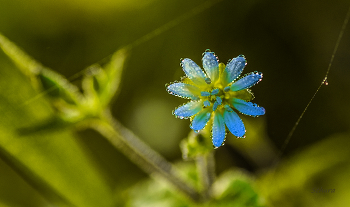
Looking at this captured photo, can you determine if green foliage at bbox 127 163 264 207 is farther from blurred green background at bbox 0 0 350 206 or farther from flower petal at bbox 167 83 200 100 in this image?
flower petal at bbox 167 83 200 100

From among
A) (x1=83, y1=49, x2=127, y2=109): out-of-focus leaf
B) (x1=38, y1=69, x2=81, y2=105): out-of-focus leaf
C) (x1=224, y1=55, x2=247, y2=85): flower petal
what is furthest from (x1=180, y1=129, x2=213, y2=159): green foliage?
(x1=38, y1=69, x2=81, y2=105): out-of-focus leaf

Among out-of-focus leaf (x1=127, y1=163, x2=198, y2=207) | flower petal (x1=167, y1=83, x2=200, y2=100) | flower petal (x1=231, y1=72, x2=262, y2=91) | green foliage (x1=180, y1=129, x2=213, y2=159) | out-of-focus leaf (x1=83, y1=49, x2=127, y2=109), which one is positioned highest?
out-of-focus leaf (x1=83, y1=49, x2=127, y2=109)

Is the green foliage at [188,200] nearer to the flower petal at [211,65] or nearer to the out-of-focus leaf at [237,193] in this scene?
the out-of-focus leaf at [237,193]

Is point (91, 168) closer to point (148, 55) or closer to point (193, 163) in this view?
point (193, 163)

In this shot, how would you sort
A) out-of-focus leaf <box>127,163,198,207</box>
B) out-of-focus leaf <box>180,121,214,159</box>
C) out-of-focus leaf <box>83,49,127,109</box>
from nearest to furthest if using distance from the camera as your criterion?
out-of-focus leaf <box>180,121,214,159</box>, out-of-focus leaf <box>83,49,127,109</box>, out-of-focus leaf <box>127,163,198,207</box>

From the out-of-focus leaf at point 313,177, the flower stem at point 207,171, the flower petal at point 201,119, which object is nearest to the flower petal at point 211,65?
the flower petal at point 201,119
